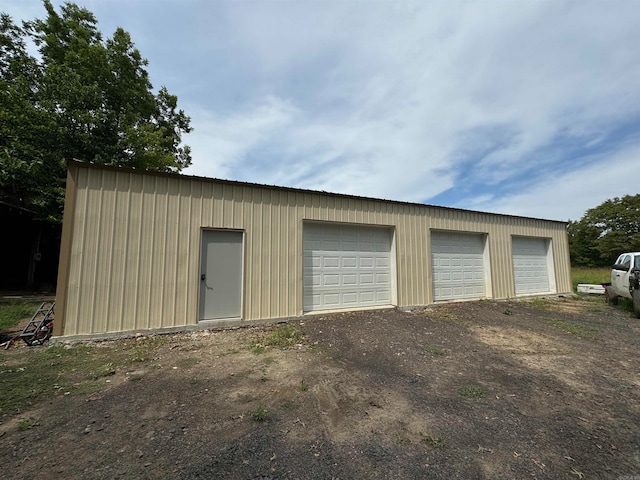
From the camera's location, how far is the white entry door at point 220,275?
20.9 feet

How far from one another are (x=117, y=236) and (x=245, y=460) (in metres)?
5.15

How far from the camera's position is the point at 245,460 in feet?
7.70

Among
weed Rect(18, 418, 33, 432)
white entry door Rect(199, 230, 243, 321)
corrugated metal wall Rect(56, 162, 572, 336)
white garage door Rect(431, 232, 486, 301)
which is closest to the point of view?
weed Rect(18, 418, 33, 432)

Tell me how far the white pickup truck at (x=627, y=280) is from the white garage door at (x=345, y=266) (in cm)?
610

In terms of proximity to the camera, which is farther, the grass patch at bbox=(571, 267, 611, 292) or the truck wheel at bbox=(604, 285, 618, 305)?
the grass patch at bbox=(571, 267, 611, 292)

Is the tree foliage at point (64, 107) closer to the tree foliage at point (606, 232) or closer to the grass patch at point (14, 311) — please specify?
the grass patch at point (14, 311)

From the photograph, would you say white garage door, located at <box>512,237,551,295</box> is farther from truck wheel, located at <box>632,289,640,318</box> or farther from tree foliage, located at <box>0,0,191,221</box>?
tree foliage, located at <box>0,0,191,221</box>

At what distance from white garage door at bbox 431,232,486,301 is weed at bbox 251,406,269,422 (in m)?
7.39

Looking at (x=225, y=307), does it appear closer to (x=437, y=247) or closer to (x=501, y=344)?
(x=501, y=344)

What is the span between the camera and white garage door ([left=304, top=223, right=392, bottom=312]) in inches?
301

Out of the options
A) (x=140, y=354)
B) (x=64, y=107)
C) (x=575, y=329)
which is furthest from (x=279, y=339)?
(x=64, y=107)

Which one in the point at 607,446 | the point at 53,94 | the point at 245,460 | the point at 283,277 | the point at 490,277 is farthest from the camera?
the point at 53,94

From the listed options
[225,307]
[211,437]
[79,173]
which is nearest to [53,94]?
[79,173]

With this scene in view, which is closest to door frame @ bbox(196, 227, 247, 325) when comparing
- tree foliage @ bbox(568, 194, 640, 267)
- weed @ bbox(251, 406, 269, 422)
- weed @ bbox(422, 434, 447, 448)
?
weed @ bbox(251, 406, 269, 422)
